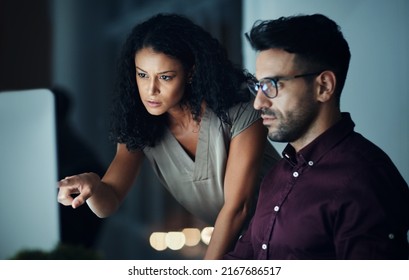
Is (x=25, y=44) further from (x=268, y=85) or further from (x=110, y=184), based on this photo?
(x=268, y=85)

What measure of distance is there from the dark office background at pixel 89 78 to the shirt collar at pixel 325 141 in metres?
0.61

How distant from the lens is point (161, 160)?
292 cm

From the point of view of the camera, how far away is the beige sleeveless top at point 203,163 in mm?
2836

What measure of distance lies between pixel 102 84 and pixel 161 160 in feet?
1.41

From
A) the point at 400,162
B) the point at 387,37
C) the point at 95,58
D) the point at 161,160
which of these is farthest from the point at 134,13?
the point at 400,162

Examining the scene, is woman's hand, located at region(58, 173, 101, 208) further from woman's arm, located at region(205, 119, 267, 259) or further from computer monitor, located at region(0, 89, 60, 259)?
woman's arm, located at region(205, 119, 267, 259)

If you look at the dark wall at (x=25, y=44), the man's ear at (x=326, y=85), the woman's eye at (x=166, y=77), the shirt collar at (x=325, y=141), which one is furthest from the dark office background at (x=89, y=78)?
the shirt collar at (x=325, y=141)

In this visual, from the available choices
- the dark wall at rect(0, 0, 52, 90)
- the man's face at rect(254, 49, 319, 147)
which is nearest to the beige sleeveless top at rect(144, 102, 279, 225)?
the man's face at rect(254, 49, 319, 147)

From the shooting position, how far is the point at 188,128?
288 cm

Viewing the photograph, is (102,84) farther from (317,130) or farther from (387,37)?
(387,37)

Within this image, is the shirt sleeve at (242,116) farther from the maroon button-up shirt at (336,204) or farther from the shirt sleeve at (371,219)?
the shirt sleeve at (371,219)

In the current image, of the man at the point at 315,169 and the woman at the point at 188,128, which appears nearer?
the man at the point at 315,169

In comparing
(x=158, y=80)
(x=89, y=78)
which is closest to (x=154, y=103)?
(x=158, y=80)

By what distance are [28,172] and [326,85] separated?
1.41 m
